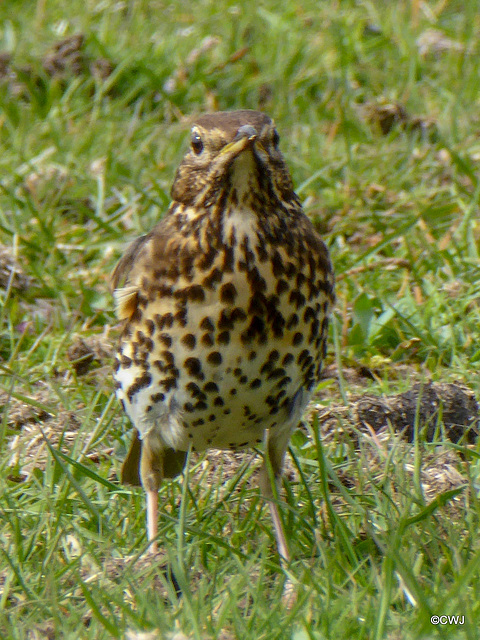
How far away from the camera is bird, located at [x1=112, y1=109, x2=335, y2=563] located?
120 inches

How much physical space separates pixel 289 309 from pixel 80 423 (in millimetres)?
1247

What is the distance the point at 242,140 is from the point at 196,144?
0.72ft

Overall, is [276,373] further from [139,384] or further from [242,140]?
[242,140]

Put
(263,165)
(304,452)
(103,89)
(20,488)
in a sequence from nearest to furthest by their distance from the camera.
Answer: (263,165)
(20,488)
(304,452)
(103,89)

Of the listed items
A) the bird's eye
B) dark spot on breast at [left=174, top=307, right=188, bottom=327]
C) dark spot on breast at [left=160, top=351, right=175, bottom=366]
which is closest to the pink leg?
dark spot on breast at [left=160, top=351, right=175, bottom=366]

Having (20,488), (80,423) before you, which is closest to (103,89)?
(80,423)

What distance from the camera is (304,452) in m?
3.84

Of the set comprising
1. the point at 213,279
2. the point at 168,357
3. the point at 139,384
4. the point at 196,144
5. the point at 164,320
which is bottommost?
the point at 139,384

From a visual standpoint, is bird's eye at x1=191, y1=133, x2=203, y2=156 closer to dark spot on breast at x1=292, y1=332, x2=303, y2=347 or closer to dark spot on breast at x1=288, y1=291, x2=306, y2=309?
dark spot on breast at x1=288, y1=291, x2=306, y2=309

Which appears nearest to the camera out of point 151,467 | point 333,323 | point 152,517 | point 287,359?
point 287,359

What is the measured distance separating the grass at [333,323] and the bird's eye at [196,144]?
2.89 feet

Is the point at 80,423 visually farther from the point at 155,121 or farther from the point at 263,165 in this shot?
the point at 155,121

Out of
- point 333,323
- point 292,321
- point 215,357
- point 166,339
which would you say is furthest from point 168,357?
point 333,323

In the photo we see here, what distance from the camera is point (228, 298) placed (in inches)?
120
